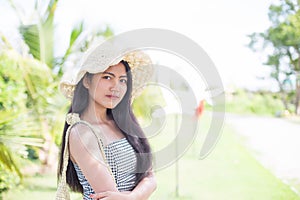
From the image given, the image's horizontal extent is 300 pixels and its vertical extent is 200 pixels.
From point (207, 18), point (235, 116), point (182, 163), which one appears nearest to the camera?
point (207, 18)

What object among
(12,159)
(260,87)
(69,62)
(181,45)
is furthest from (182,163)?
(181,45)

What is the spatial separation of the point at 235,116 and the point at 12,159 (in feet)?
10.1

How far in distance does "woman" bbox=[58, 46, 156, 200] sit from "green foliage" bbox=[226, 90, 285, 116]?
10.9ft

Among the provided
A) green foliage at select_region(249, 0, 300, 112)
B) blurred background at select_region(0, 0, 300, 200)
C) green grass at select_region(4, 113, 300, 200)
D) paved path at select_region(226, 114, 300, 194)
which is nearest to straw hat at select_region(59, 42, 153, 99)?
blurred background at select_region(0, 0, 300, 200)

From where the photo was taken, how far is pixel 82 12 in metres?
3.20

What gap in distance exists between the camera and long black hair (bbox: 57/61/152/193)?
1.01m

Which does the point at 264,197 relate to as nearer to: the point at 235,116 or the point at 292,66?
the point at 292,66

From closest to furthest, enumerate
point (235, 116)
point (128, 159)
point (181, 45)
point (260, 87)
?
point (128, 159) < point (181, 45) < point (260, 87) < point (235, 116)

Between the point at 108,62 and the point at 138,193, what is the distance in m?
0.32

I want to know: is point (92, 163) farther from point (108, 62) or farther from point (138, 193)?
point (108, 62)

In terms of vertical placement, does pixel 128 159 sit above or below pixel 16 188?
above

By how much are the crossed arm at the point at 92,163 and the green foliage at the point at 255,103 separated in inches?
137

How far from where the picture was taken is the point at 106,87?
100 cm

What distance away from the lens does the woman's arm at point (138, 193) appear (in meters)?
0.89
